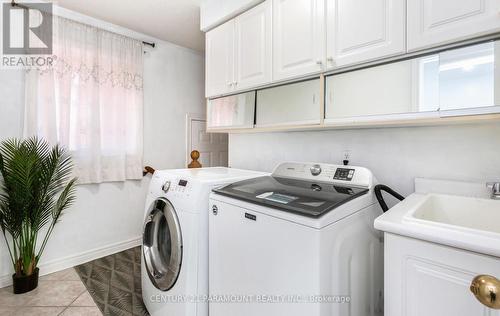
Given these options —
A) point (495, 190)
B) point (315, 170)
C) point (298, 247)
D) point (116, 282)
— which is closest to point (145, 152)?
point (116, 282)

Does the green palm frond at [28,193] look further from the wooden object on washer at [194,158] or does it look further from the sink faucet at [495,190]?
the sink faucet at [495,190]

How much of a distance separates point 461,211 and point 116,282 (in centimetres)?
258

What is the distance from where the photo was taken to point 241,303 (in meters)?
1.21

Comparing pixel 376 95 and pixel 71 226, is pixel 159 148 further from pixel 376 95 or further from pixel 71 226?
pixel 376 95

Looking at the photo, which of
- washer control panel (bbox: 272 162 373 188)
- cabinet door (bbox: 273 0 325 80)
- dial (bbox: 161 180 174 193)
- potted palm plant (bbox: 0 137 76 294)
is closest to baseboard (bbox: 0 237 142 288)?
potted palm plant (bbox: 0 137 76 294)

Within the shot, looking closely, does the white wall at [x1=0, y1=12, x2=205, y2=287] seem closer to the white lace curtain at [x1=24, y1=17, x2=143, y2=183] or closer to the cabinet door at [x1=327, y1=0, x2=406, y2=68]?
the white lace curtain at [x1=24, y1=17, x2=143, y2=183]

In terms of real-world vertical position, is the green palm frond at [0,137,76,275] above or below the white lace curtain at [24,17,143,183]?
below

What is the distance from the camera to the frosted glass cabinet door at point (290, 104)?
150 centimetres

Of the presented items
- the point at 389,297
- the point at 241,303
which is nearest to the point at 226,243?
the point at 241,303

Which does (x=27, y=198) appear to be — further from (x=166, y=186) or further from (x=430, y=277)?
(x=430, y=277)

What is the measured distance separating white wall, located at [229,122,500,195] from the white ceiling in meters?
1.67

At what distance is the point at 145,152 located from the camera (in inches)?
119

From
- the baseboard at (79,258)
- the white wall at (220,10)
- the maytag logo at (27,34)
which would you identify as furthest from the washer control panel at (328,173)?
the maytag logo at (27,34)

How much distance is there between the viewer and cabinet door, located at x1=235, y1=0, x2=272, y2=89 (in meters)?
1.69
